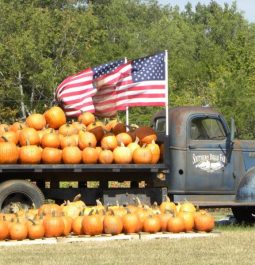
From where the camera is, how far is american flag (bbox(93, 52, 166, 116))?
52.9 feet

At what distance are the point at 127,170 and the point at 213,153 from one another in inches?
64.7

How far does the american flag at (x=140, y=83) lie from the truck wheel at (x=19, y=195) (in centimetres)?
223

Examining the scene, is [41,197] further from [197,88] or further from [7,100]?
[197,88]

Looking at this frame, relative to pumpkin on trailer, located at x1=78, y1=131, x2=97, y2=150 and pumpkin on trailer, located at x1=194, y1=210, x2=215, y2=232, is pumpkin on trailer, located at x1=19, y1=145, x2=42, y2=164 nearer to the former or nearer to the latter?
pumpkin on trailer, located at x1=78, y1=131, x2=97, y2=150

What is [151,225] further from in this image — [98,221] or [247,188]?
[247,188]

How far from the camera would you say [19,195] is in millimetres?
15445

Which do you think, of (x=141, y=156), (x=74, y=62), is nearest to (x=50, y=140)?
(x=141, y=156)

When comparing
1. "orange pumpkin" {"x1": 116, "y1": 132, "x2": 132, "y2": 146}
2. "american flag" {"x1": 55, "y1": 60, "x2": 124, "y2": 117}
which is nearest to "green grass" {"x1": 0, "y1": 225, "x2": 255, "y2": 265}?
"orange pumpkin" {"x1": 116, "y1": 132, "x2": 132, "y2": 146}

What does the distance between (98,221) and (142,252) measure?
68.1 inches

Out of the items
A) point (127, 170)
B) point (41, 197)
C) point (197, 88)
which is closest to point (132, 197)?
point (127, 170)

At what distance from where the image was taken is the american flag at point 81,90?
17016mm

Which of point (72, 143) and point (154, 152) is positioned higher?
point (72, 143)

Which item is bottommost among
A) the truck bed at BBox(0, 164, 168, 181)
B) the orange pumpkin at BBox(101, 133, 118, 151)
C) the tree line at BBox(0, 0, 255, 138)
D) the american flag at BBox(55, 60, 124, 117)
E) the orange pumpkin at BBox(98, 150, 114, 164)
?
the truck bed at BBox(0, 164, 168, 181)

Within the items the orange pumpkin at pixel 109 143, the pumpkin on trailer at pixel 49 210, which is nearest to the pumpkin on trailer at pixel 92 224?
the pumpkin on trailer at pixel 49 210
